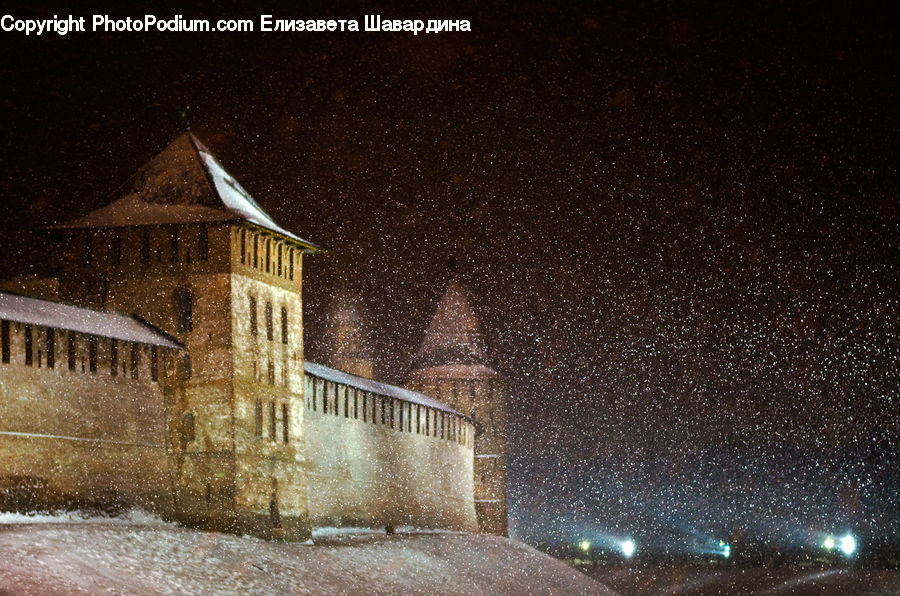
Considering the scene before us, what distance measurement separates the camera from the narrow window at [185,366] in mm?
30422

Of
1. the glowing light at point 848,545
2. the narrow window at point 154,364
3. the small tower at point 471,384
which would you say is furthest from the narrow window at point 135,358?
the glowing light at point 848,545

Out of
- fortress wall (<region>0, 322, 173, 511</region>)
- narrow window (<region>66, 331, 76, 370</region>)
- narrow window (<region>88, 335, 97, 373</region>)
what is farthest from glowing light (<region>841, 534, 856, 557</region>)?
narrow window (<region>66, 331, 76, 370</region>)

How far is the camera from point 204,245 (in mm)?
31234

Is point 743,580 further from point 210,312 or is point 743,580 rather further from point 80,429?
point 80,429

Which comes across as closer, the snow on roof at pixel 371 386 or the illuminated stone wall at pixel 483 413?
the snow on roof at pixel 371 386

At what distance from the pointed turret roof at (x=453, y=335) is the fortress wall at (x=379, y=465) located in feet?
17.2

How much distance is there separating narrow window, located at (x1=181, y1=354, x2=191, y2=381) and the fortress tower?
24mm

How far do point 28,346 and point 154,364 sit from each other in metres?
3.60

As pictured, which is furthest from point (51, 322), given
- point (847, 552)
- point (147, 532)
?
point (847, 552)

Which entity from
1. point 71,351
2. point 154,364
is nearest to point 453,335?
point 154,364

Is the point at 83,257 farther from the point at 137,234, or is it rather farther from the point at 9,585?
the point at 9,585

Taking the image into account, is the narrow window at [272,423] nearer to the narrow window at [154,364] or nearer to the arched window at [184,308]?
the arched window at [184,308]

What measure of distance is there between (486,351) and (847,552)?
112ft

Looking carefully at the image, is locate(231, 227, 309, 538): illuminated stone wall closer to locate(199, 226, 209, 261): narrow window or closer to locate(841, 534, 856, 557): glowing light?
locate(199, 226, 209, 261): narrow window
